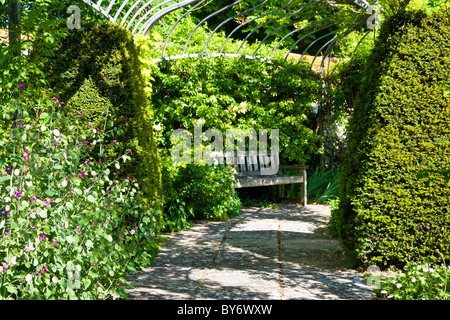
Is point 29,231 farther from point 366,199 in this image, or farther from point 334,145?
point 334,145

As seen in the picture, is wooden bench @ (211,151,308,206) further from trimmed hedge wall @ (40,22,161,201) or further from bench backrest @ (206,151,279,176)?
trimmed hedge wall @ (40,22,161,201)

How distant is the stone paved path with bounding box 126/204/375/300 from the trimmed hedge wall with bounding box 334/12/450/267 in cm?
52

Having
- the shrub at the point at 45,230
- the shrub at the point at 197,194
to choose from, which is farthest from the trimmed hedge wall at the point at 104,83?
the shrub at the point at 197,194

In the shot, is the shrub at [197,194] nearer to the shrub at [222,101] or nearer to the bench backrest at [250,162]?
the shrub at [222,101]

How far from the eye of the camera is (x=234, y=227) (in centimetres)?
643

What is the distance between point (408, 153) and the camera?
13.3 feet

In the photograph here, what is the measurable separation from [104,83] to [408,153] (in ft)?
9.73

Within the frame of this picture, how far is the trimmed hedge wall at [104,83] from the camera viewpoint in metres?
4.40

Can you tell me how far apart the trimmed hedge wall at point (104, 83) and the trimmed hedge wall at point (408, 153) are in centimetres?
219

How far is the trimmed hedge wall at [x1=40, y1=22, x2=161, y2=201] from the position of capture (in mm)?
4402

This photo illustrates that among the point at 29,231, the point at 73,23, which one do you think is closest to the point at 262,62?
the point at 73,23

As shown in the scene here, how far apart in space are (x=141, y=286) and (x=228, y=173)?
12.4 ft

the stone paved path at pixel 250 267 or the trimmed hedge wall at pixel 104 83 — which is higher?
the trimmed hedge wall at pixel 104 83

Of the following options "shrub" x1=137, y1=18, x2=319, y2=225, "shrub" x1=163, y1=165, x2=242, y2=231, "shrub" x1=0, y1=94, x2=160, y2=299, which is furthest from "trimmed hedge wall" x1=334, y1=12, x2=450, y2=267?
"shrub" x1=137, y1=18, x2=319, y2=225
